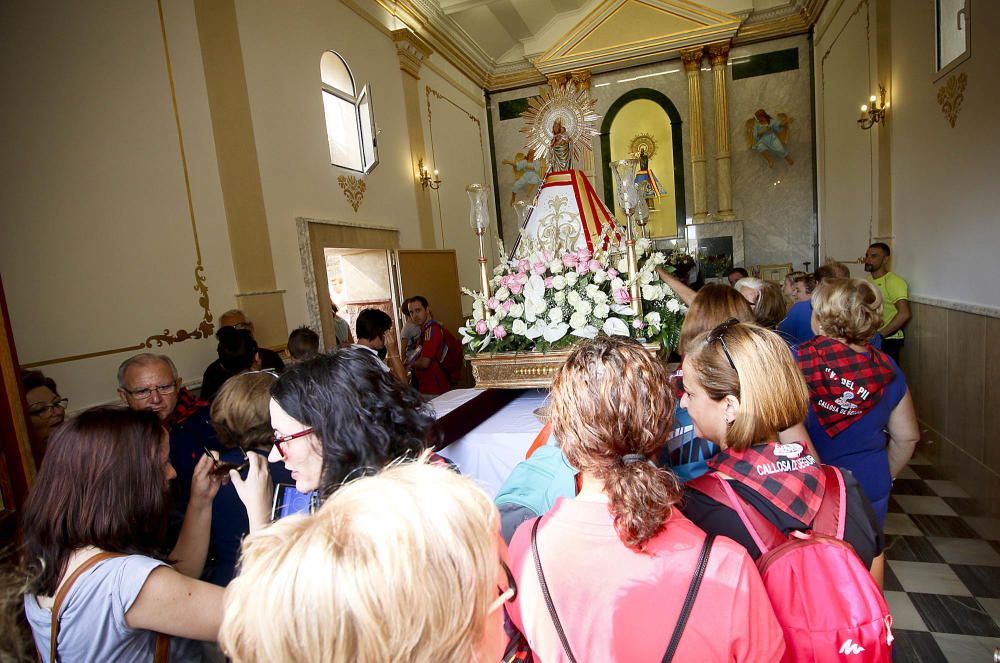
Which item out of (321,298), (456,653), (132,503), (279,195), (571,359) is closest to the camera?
(456,653)

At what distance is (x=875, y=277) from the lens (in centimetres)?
538

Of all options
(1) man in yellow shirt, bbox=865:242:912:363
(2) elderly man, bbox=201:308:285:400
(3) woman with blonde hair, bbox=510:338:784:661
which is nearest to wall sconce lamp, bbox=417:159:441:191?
(2) elderly man, bbox=201:308:285:400

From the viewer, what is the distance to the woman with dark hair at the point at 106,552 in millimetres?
1109

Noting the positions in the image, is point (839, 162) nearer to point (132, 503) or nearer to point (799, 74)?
point (799, 74)

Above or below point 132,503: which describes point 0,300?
above

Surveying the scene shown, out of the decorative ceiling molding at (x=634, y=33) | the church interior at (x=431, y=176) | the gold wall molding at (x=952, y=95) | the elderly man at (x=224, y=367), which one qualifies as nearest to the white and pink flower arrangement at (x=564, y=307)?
the church interior at (x=431, y=176)

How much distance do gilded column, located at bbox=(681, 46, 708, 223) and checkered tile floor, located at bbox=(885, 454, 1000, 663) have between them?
6671 millimetres

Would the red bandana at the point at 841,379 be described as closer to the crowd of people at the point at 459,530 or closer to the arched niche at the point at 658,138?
the crowd of people at the point at 459,530

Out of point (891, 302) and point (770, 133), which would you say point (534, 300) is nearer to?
point (891, 302)

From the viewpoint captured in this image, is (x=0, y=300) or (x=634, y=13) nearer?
(x=0, y=300)

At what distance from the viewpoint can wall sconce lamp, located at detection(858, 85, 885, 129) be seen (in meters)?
5.77

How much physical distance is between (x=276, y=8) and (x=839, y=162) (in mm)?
7670

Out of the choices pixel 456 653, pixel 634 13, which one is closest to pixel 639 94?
pixel 634 13

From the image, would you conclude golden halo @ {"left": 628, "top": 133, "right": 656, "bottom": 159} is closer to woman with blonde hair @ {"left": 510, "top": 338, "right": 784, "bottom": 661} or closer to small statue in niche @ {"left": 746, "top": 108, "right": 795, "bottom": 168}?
small statue in niche @ {"left": 746, "top": 108, "right": 795, "bottom": 168}
